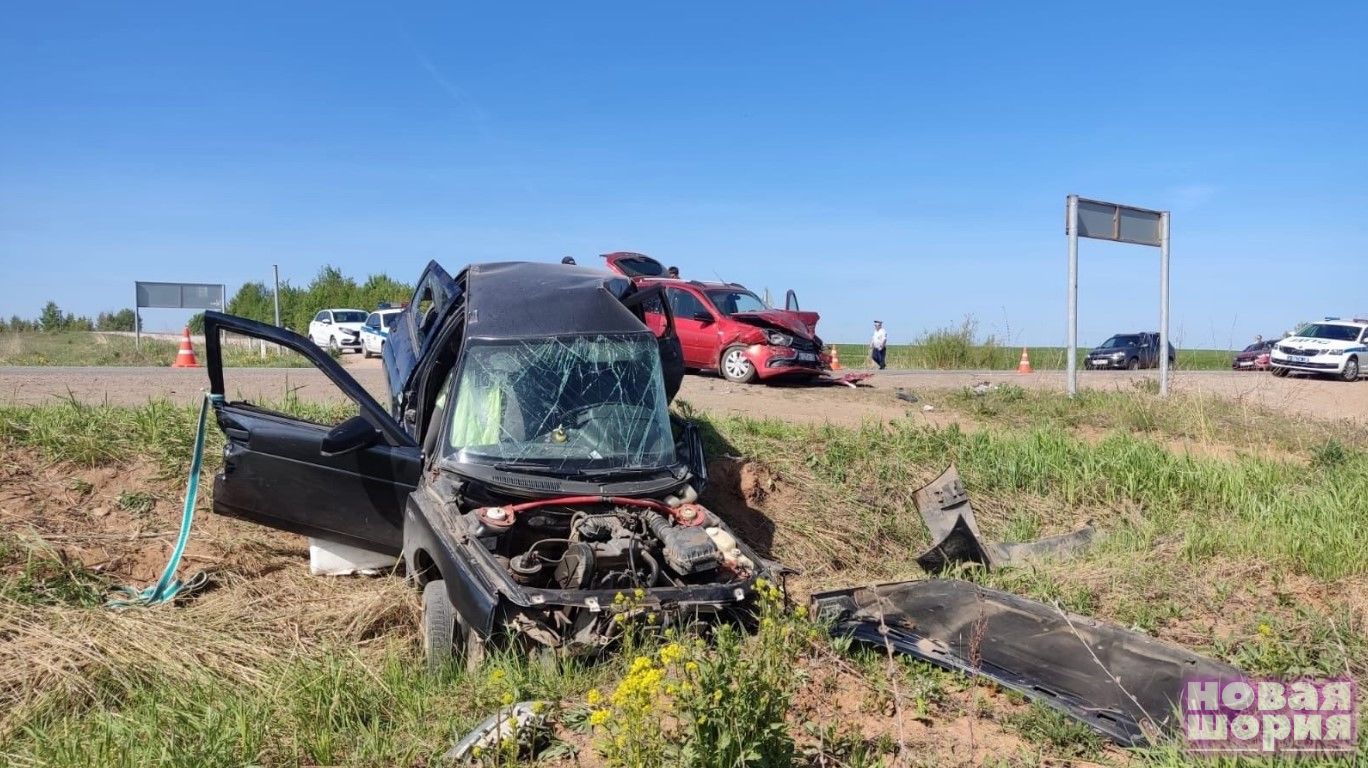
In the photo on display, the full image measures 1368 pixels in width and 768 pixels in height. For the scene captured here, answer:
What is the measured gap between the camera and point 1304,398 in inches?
754

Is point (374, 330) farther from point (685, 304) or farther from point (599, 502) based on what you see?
point (599, 502)

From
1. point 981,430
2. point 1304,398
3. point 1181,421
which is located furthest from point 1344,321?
point 981,430

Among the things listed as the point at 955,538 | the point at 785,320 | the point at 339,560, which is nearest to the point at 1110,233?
the point at 785,320

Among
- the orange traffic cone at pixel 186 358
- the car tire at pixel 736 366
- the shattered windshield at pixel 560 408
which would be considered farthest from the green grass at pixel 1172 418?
the orange traffic cone at pixel 186 358

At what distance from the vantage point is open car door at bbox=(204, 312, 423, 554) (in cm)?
621

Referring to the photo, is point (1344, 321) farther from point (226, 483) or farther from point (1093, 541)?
point (226, 483)

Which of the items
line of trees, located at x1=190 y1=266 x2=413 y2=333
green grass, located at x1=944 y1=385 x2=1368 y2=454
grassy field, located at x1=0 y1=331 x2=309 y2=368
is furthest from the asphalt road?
line of trees, located at x1=190 y1=266 x2=413 y2=333

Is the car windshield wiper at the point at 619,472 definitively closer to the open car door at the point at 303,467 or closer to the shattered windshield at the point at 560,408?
the shattered windshield at the point at 560,408

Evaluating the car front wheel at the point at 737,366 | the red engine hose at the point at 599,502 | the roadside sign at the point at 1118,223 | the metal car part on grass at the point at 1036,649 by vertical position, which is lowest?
the metal car part on grass at the point at 1036,649

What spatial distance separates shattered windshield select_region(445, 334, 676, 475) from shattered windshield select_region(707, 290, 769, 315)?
9.84 metres

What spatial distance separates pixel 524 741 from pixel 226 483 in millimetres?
3172

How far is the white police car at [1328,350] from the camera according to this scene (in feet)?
85.1

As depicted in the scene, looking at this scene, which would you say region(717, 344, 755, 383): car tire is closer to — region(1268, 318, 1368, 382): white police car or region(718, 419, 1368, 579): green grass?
region(718, 419, 1368, 579): green grass

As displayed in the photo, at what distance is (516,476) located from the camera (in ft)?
19.5
